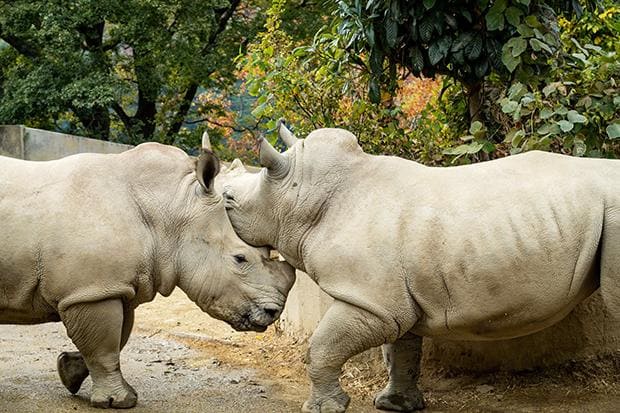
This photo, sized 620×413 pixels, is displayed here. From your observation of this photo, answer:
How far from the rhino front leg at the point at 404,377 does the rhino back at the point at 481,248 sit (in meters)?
0.57

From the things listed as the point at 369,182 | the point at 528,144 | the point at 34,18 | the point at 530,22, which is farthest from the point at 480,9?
the point at 34,18

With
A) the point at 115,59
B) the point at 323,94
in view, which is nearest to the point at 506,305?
the point at 323,94

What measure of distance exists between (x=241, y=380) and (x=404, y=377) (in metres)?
1.51

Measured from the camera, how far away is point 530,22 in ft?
22.2

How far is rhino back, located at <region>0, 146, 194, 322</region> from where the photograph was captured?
5477mm

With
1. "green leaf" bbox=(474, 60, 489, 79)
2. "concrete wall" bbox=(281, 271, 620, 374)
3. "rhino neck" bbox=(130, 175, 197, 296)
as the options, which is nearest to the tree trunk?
"green leaf" bbox=(474, 60, 489, 79)

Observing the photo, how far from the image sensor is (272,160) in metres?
5.48

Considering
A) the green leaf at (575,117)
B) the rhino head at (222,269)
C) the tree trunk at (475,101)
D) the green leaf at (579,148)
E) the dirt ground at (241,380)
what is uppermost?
the green leaf at (575,117)

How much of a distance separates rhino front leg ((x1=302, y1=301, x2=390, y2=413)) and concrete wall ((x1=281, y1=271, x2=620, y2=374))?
129cm

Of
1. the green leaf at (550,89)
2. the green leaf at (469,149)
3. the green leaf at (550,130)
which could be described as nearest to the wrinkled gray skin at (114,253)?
the green leaf at (469,149)

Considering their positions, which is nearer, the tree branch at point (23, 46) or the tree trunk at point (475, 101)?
the tree trunk at point (475, 101)

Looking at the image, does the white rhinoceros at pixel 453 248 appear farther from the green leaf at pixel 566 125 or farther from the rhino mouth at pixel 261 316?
the green leaf at pixel 566 125

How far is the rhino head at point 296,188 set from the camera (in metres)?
5.47

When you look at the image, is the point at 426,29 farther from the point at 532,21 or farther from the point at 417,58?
the point at 532,21
